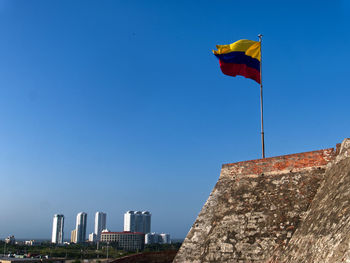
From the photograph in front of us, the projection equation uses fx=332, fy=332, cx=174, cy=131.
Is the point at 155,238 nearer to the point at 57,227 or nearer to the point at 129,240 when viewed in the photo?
the point at 129,240

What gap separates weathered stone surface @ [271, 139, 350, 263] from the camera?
5203 millimetres

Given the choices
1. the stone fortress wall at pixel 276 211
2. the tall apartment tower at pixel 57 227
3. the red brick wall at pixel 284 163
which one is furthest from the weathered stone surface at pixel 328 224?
the tall apartment tower at pixel 57 227

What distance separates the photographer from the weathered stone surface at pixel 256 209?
773cm

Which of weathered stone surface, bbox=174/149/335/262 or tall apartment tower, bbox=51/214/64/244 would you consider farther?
tall apartment tower, bbox=51/214/64/244

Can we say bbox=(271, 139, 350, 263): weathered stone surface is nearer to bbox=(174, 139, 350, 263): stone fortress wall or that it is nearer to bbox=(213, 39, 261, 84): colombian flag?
bbox=(174, 139, 350, 263): stone fortress wall

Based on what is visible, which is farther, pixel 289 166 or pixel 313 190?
pixel 289 166

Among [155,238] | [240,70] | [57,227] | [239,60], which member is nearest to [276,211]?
[240,70]

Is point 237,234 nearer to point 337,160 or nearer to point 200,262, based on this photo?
point 200,262

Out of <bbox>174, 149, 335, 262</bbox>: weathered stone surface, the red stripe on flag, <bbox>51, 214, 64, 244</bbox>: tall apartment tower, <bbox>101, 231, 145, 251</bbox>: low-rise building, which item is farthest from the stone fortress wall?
<bbox>51, 214, 64, 244</bbox>: tall apartment tower

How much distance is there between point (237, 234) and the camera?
827 cm

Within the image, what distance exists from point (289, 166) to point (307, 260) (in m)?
3.58

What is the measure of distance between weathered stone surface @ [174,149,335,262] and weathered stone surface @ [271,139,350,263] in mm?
382

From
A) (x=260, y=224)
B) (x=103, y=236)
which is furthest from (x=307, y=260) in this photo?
(x=103, y=236)

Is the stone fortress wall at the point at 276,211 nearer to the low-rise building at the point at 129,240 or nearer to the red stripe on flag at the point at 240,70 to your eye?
the red stripe on flag at the point at 240,70
